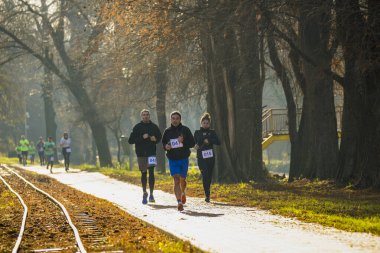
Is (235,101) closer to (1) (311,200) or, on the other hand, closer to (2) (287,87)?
(2) (287,87)

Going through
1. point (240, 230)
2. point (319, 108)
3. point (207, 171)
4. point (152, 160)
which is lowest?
point (240, 230)

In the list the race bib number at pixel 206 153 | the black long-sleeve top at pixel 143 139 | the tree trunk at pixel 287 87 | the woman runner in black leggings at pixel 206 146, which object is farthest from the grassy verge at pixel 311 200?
the black long-sleeve top at pixel 143 139

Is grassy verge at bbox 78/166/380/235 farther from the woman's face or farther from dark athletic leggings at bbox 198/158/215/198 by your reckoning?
the woman's face

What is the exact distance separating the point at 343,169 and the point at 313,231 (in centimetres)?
919

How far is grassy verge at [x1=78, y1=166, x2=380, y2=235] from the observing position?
1264cm

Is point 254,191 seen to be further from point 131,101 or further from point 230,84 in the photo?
point 131,101

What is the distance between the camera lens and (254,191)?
20141 mm

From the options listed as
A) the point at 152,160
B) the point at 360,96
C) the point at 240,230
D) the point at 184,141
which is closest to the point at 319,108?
the point at 360,96

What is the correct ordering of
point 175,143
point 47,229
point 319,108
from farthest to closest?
point 319,108
point 175,143
point 47,229

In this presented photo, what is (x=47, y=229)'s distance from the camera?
12.5 meters

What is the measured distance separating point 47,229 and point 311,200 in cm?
620

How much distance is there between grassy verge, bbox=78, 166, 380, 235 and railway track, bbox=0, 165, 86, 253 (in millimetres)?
3694

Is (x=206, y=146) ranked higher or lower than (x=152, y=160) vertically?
higher

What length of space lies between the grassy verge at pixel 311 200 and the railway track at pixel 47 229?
369 cm
